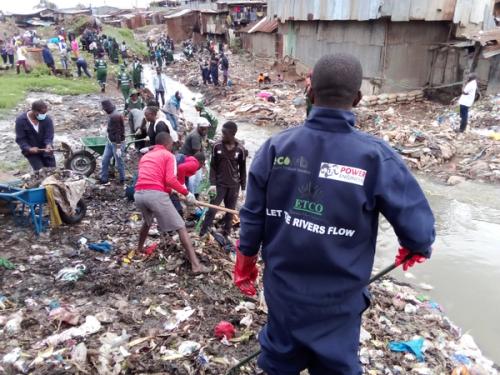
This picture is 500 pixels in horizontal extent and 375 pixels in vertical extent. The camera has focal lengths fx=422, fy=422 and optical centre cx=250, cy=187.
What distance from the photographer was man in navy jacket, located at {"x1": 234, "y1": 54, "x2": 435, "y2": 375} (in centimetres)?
164

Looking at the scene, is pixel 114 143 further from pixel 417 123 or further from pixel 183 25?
pixel 183 25

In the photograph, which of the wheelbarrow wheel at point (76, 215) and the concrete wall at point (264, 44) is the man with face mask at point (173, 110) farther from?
the concrete wall at point (264, 44)

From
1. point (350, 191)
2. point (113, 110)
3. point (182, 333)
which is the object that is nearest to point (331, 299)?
point (350, 191)

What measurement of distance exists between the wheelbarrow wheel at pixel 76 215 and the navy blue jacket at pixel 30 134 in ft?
4.15

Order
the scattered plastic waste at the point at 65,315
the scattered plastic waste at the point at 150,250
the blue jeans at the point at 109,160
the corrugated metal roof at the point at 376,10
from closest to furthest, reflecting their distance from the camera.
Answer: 1. the scattered plastic waste at the point at 65,315
2. the scattered plastic waste at the point at 150,250
3. the blue jeans at the point at 109,160
4. the corrugated metal roof at the point at 376,10

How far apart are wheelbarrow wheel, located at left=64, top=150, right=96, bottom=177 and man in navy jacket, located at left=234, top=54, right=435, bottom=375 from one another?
6.64 m

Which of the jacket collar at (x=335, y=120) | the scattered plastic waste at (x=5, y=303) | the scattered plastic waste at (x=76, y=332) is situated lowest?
the scattered plastic waste at (x=5, y=303)

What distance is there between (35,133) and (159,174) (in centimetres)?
298

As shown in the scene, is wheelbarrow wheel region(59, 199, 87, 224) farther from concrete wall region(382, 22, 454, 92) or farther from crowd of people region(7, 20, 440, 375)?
concrete wall region(382, 22, 454, 92)

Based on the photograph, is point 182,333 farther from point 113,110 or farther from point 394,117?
point 394,117

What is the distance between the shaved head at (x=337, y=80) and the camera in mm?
1673

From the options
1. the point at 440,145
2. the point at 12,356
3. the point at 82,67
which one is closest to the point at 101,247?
the point at 12,356

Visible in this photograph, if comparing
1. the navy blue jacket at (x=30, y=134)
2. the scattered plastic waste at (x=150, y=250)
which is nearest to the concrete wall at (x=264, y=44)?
the navy blue jacket at (x=30, y=134)

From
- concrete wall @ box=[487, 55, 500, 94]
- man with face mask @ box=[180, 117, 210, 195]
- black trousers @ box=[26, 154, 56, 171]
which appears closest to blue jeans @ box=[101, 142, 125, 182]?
black trousers @ box=[26, 154, 56, 171]
